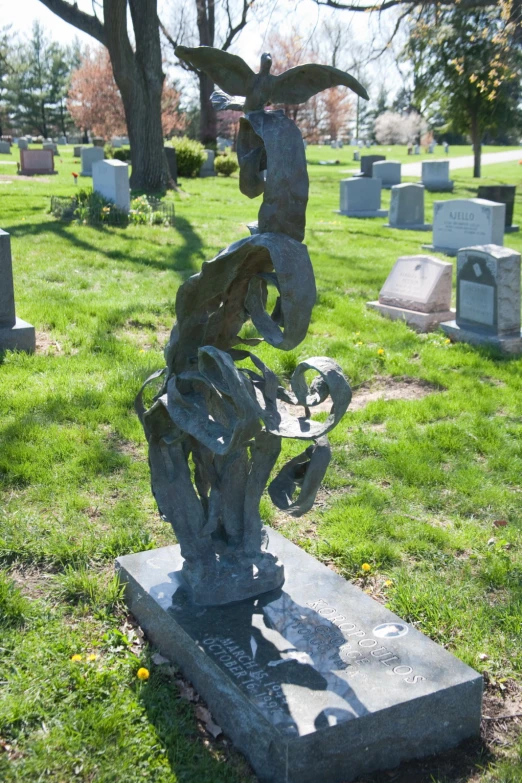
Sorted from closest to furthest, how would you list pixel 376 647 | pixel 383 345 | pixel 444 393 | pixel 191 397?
pixel 376 647 < pixel 191 397 < pixel 444 393 < pixel 383 345

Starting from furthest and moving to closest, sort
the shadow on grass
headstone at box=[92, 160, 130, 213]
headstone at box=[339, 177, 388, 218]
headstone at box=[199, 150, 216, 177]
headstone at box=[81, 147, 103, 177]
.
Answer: headstone at box=[81, 147, 103, 177] < headstone at box=[199, 150, 216, 177] < headstone at box=[339, 177, 388, 218] < headstone at box=[92, 160, 130, 213] < the shadow on grass

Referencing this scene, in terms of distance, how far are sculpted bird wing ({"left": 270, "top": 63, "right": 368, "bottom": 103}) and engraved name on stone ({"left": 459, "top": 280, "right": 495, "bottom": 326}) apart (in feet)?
20.2

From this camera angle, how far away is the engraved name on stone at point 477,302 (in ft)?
29.2

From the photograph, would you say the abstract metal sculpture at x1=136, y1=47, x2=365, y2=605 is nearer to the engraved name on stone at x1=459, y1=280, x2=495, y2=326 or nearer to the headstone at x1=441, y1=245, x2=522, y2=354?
the headstone at x1=441, y1=245, x2=522, y2=354

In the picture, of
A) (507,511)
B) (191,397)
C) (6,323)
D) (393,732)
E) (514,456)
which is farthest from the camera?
(6,323)

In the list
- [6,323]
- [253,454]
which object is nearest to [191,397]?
[253,454]

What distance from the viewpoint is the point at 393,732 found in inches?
118

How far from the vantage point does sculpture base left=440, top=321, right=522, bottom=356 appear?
341 inches

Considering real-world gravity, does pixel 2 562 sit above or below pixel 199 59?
below

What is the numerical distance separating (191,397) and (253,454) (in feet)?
1.20

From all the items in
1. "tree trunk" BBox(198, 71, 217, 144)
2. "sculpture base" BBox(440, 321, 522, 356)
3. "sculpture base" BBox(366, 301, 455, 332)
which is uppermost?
"tree trunk" BBox(198, 71, 217, 144)

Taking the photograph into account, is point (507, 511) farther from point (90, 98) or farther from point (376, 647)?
point (90, 98)

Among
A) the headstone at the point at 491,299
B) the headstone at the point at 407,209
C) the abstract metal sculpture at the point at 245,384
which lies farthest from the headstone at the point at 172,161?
the abstract metal sculpture at the point at 245,384

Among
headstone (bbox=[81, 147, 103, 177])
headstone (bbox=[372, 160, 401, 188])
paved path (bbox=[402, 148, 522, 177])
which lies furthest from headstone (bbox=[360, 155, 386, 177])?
headstone (bbox=[81, 147, 103, 177])
